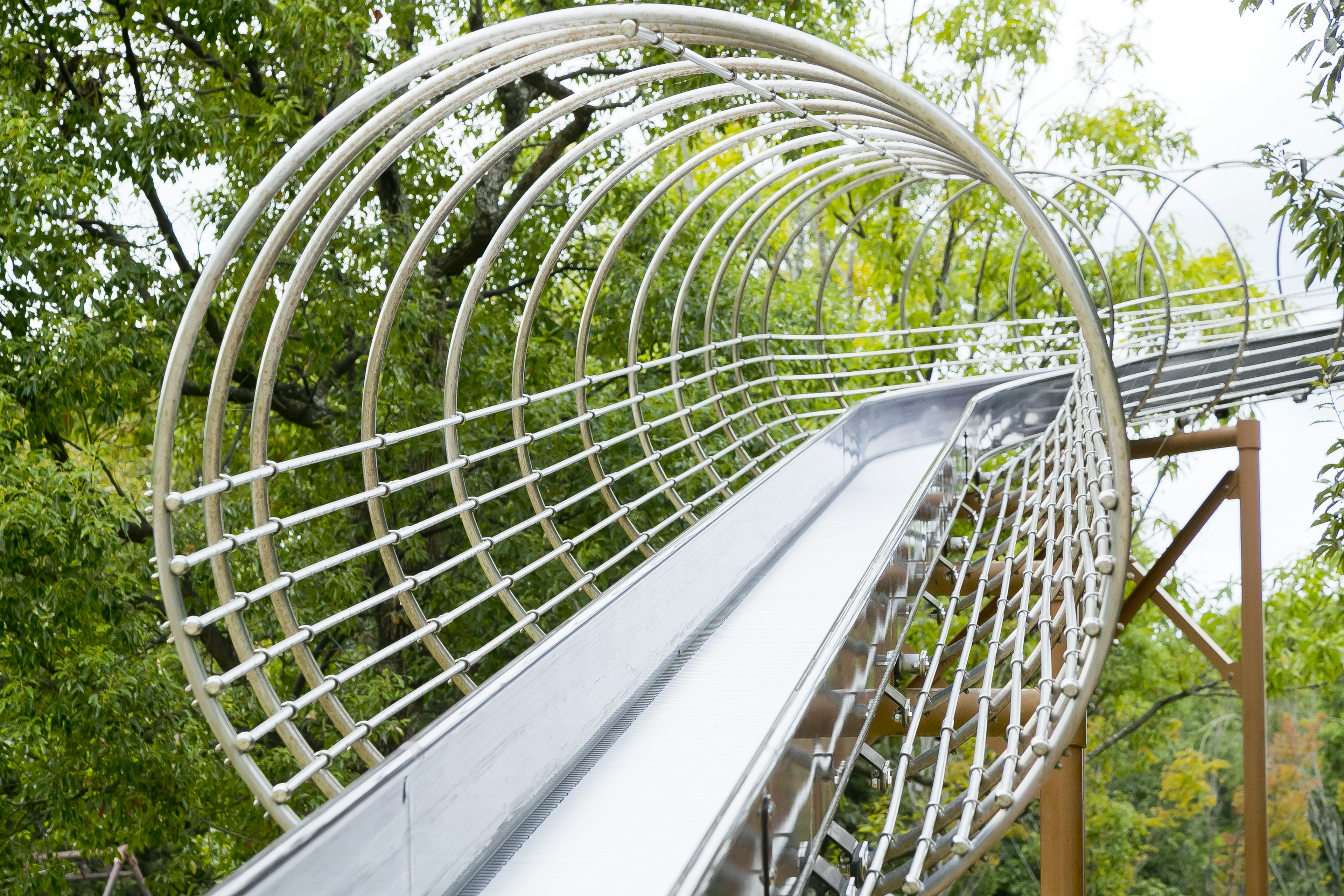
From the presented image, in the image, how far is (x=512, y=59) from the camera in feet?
10.8

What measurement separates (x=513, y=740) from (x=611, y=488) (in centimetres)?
399

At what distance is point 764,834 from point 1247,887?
5.41 metres

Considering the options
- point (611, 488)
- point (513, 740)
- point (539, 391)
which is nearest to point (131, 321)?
point (611, 488)

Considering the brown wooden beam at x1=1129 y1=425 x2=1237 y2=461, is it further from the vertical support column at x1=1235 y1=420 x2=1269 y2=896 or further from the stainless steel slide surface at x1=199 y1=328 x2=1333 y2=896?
the stainless steel slide surface at x1=199 y1=328 x2=1333 y2=896

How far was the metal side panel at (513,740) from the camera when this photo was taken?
2127mm

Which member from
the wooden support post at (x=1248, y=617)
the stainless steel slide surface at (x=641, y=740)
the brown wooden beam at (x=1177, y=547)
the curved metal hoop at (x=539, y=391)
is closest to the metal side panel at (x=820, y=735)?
the stainless steel slide surface at (x=641, y=740)

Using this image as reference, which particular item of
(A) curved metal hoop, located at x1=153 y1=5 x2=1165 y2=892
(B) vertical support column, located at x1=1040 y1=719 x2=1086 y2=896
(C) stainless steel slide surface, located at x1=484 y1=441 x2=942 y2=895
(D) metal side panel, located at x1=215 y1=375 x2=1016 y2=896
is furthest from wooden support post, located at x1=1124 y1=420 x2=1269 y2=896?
(D) metal side panel, located at x1=215 y1=375 x2=1016 y2=896

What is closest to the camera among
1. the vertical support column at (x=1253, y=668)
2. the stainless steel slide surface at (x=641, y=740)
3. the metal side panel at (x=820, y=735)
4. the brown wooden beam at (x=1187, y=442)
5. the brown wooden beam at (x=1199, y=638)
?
the metal side panel at (x=820, y=735)

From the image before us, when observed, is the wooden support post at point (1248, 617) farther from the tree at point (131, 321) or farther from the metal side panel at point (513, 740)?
the tree at point (131, 321)

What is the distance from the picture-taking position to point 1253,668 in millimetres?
6488

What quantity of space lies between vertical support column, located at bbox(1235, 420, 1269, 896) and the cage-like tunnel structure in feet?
2.00

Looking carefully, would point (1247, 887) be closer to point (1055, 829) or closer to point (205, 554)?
point (1055, 829)

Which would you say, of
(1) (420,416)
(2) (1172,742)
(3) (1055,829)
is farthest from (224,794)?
(2) (1172,742)

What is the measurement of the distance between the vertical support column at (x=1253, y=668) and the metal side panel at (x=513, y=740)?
10.6 ft
